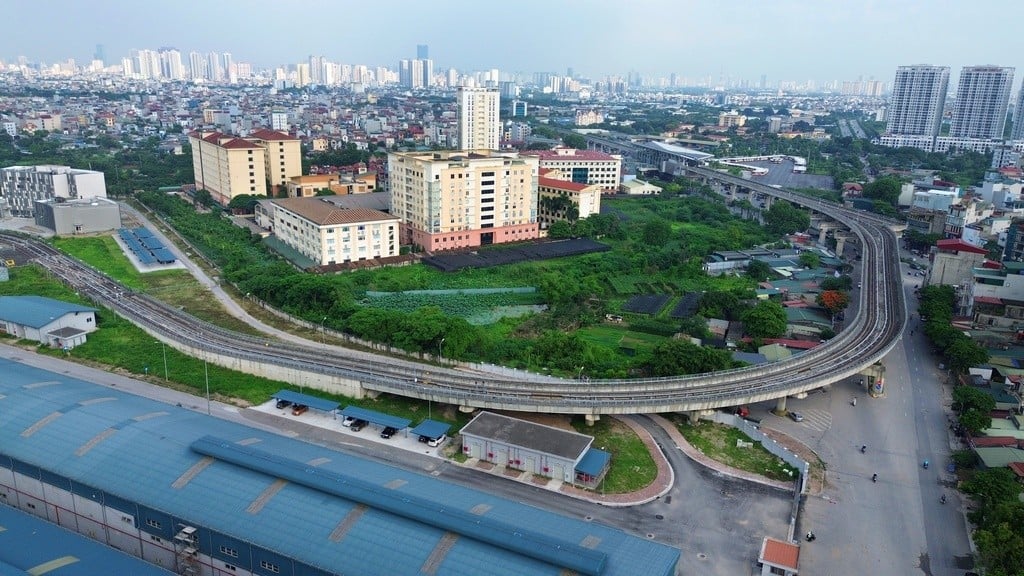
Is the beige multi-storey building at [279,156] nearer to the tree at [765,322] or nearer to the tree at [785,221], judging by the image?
the tree at [785,221]

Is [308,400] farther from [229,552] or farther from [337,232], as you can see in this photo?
[337,232]

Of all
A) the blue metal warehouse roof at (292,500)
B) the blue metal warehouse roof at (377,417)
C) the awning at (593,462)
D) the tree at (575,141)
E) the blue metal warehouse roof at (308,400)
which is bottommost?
the blue metal warehouse roof at (308,400)

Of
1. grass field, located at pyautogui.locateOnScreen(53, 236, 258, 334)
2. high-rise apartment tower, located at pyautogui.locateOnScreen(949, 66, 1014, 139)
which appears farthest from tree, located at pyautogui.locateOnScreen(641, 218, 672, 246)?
high-rise apartment tower, located at pyautogui.locateOnScreen(949, 66, 1014, 139)

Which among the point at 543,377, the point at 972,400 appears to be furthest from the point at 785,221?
the point at 543,377

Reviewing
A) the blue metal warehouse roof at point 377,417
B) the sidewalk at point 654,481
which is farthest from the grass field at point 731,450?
the blue metal warehouse roof at point 377,417

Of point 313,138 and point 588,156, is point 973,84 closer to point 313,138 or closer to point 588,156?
point 588,156

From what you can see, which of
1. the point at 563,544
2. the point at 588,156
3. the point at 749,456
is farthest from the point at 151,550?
the point at 588,156
